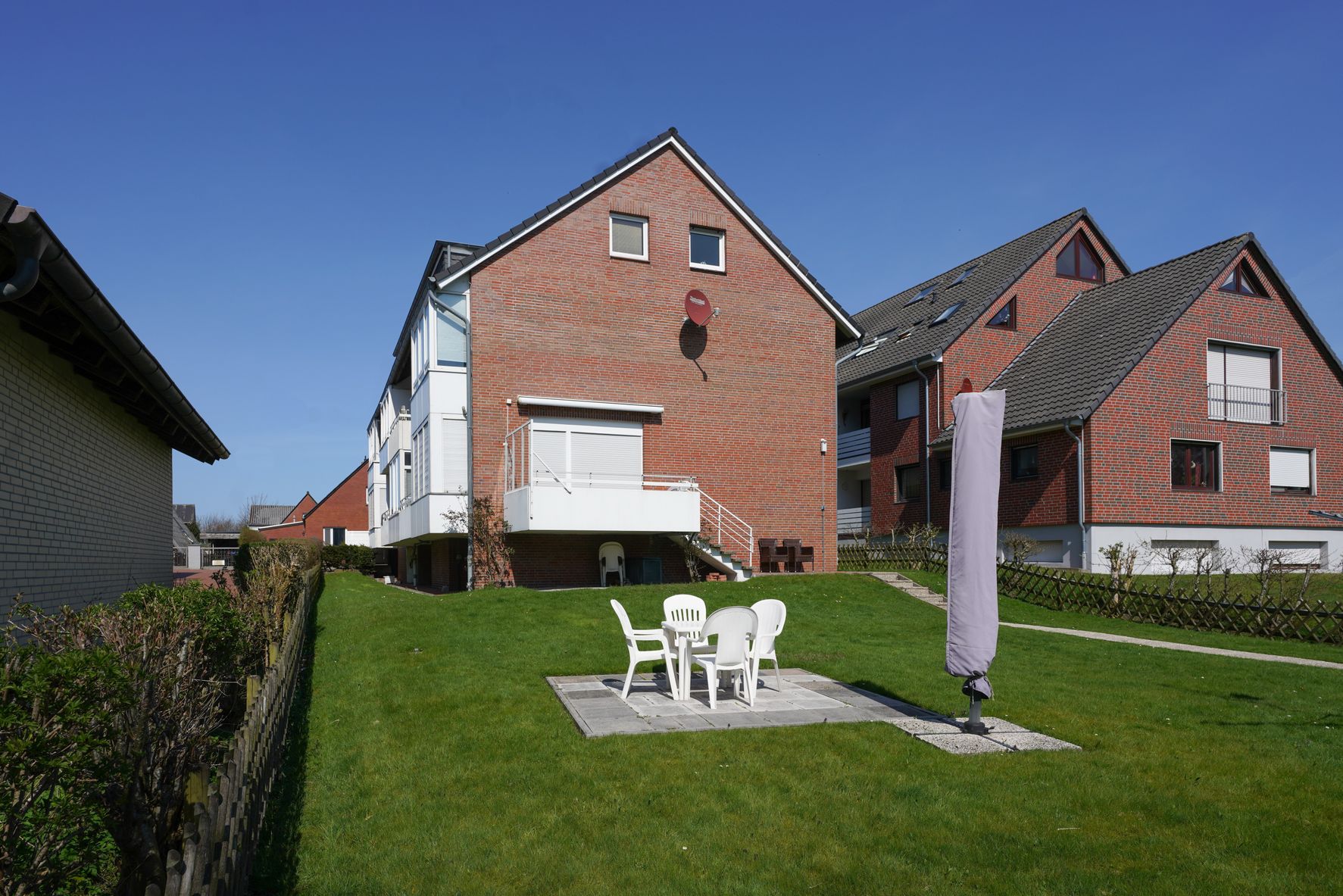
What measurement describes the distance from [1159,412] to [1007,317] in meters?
6.32

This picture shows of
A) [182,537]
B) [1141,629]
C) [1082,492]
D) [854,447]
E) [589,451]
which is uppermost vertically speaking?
[854,447]

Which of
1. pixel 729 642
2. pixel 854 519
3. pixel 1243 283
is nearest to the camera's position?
pixel 729 642

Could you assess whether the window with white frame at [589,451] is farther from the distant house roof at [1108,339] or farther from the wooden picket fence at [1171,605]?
the distant house roof at [1108,339]

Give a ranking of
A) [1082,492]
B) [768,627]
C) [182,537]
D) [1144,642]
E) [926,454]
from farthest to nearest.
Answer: [182,537] < [926,454] < [1082,492] < [1144,642] < [768,627]

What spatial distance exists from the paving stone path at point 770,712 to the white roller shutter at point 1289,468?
21972mm

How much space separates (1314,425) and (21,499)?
3080 centimetres

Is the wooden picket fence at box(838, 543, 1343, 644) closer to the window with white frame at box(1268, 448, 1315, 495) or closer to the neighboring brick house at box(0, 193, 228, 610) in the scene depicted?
the window with white frame at box(1268, 448, 1315, 495)

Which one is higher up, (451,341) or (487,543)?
(451,341)

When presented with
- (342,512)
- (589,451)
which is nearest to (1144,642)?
(589,451)

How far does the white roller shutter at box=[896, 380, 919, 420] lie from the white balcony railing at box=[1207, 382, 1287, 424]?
26.7 feet

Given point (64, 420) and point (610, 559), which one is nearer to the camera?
point (64, 420)

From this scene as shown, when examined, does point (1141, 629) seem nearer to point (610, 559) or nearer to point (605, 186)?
point (610, 559)

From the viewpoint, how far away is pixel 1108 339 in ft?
88.7

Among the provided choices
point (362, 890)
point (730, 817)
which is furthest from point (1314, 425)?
point (362, 890)
